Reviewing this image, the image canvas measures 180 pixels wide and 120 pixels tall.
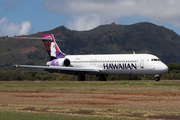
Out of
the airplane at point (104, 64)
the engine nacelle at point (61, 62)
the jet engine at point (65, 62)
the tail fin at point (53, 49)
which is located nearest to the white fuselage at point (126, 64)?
the airplane at point (104, 64)

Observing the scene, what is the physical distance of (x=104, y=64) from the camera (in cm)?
5003

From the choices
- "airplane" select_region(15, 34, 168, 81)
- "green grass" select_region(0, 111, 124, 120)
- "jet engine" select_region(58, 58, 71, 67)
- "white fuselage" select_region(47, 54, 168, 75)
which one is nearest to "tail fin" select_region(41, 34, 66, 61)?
"airplane" select_region(15, 34, 168, 81)

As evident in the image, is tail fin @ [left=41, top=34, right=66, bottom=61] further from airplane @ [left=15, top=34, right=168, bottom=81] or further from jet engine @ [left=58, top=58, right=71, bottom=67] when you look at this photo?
jet engine @ [left=58, top=58, right=71, bottom=67]

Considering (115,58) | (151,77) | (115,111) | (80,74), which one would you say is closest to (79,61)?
(80,74)

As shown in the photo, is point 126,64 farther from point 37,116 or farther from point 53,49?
point 37,116

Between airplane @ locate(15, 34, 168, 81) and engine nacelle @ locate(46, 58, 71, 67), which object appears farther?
engine nacelle @ locate(46, 58, 71, 67)

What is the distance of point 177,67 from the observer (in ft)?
245

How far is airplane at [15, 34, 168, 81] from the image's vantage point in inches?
1821

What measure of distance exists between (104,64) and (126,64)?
13.2ft

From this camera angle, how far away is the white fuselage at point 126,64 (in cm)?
4594

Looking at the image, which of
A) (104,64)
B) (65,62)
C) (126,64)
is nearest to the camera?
(126,64)

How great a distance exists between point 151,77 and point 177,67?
1735 cm

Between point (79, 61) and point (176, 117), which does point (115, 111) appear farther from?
point (79, 61)

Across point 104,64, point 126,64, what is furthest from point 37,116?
point 104,64
